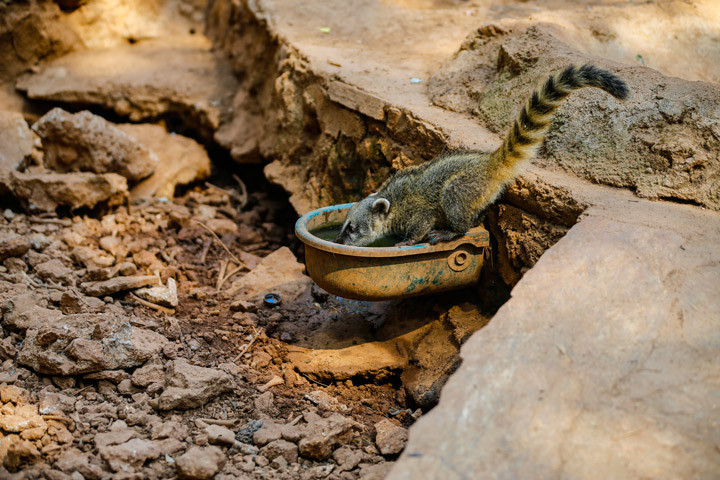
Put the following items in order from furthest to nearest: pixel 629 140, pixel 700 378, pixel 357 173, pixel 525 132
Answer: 1. pixel 357 173
2. pixel 629 140
3. pixel 525 132
4. pixel 700 378

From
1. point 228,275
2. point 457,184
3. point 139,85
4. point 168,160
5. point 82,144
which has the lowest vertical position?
point 228,275

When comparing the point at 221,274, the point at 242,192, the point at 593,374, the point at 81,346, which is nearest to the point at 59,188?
the point at 221,274

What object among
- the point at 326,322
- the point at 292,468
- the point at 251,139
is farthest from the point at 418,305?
the point at 251,139

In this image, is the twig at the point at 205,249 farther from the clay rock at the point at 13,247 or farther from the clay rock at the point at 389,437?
the clay rock at the point at 389,437

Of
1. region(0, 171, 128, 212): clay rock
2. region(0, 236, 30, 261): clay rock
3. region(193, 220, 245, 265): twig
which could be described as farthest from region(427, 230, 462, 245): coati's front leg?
region(0, 171, 128, 212): clay rock

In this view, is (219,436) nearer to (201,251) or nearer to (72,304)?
(72,304)

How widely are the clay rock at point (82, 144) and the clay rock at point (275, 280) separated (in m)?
2.46

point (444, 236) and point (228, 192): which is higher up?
point (444, 236)

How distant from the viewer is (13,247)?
203 inches

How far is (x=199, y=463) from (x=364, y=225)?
2219 millimetres

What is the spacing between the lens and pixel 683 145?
4059 millimetres

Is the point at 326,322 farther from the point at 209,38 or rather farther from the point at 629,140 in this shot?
the point at 209,38

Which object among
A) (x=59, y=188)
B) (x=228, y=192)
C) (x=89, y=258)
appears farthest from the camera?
(x=228, y=192)

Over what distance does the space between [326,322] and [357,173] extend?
1.71 m
